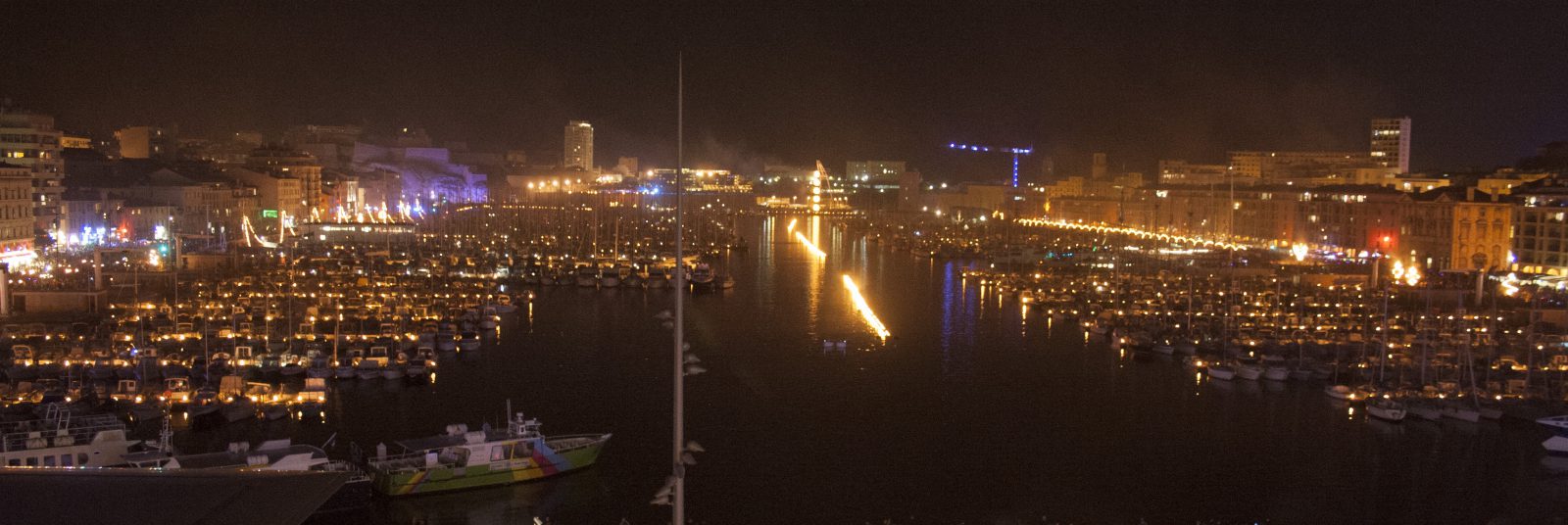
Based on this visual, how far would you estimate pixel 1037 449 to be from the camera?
6812mm

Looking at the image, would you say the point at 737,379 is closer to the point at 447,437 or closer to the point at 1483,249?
the point at 447,437

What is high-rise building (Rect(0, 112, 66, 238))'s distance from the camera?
1352 cm

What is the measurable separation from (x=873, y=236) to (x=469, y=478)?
63.7ft

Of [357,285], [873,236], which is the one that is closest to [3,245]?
[357,285]

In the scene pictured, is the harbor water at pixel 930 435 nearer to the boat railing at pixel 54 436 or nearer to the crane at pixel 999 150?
the boat railing at pixel 54 436

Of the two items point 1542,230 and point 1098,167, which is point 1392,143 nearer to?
point 1098,167

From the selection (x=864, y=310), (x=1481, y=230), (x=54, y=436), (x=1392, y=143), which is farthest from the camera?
(x=1392, y=143)

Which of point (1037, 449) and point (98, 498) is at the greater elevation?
point (98, 498)

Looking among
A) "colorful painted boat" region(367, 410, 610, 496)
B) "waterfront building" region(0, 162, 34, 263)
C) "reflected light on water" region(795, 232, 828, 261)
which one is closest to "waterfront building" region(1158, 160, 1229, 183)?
"reflected light on water" region(795, 232, 828, 261)

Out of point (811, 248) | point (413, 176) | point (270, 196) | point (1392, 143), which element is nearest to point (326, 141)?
point (413, 176)

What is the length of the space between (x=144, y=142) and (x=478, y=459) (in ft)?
75.6

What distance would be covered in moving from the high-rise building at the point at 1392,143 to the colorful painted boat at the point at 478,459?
27.2m

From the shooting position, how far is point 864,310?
12.6 metres

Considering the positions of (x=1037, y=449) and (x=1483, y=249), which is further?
(x=1483, y=249)
